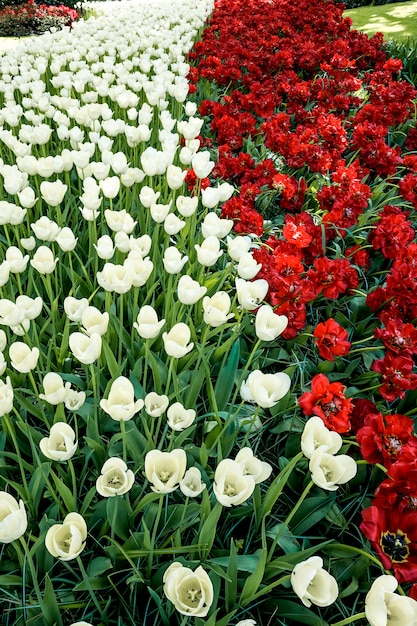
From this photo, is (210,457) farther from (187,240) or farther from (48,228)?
(187,240)

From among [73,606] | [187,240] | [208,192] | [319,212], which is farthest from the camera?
[319,212]

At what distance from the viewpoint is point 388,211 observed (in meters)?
2.51

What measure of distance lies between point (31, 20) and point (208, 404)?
16.2 metres

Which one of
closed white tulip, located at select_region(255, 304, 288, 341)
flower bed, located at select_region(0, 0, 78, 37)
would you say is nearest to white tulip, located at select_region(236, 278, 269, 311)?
closed white tulip, located at select_region(255, 304, 288, 341)

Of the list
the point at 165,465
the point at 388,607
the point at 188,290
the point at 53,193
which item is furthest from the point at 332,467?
the point at 53,193

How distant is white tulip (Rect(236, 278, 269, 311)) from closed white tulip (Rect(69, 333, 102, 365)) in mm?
507

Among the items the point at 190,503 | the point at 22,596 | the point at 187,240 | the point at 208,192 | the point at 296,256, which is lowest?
the point at 22,596

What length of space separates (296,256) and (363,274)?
26.2 inches

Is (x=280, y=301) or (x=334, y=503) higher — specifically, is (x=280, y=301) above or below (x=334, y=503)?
above

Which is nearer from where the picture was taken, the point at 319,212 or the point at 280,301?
the point at 280,301

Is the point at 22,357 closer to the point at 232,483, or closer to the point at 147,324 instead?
the point at 147,324

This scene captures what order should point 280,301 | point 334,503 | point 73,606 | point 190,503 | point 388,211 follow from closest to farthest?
point 73,606 → point 190,503 → point 334,503 → point 280,301 → point 388,211

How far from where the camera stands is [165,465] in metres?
1.14

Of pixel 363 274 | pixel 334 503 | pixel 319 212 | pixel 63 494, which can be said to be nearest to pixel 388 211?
pixel 363 274
